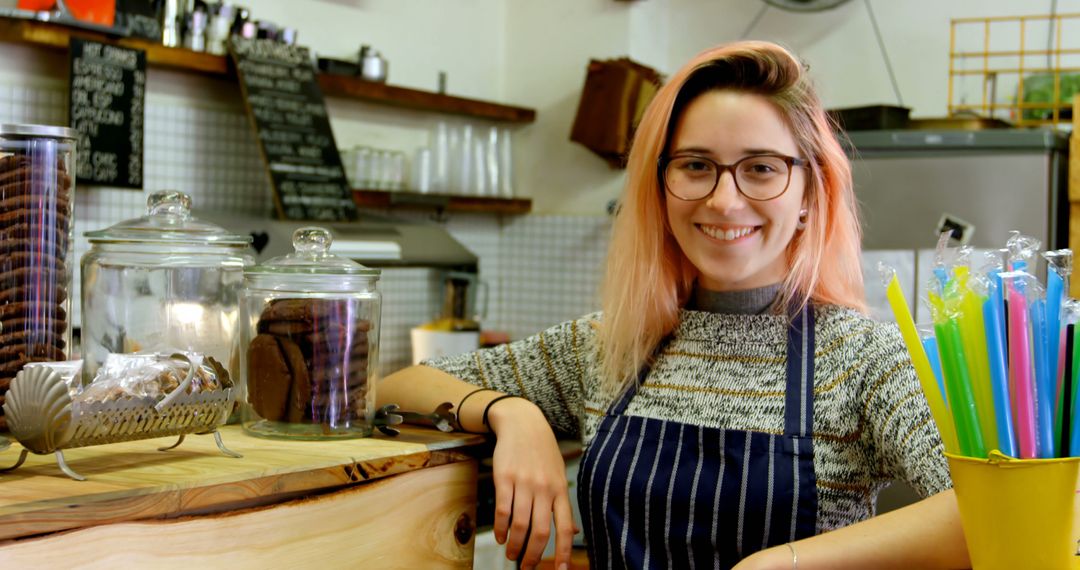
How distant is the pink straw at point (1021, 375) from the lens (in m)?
0.94

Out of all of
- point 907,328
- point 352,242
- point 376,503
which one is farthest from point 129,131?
point 907,328

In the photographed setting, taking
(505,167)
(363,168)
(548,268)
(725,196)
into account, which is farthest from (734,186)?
(548,268)

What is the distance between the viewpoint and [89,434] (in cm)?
108

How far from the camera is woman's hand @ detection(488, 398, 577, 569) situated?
4.73 feet

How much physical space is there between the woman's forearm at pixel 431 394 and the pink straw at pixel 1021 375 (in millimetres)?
751

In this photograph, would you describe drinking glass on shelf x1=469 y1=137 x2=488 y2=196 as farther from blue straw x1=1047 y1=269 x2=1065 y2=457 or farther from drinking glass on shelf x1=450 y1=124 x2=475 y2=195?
blue straw x1=1047 y1=269 x2=1065 y2=457

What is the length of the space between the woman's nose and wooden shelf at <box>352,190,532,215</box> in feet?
7.29

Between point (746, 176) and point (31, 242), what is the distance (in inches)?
34.8

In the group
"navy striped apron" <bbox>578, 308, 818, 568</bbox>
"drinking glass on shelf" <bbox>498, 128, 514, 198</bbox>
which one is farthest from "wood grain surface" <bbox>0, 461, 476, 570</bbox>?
"drinking glass on shelf" <bbox>498, 128, 514, 198</bbox>

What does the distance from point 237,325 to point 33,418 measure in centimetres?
36

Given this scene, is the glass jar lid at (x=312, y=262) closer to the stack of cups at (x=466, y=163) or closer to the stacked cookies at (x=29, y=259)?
the stacked cookies at (x=29, y=259)

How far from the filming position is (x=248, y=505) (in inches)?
45.3

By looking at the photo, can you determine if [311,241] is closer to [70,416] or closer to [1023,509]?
[70,416]

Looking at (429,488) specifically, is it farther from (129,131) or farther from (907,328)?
(129,131)
